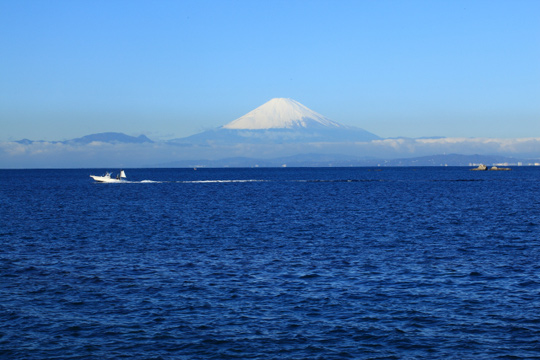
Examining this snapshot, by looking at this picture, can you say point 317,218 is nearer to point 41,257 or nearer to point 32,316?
point 41,257

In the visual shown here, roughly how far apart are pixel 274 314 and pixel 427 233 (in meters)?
32.2

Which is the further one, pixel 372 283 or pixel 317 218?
pixel 317 218

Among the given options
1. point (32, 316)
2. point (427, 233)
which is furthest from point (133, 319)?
point (427, 233)

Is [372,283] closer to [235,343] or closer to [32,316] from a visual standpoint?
[235,343]

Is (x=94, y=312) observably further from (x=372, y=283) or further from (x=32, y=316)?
(x=372, y=283)

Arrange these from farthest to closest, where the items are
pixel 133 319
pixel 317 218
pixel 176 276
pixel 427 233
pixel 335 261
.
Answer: pixel 317 218 → pixel 427 233 → pixel 335 261 → pixel 176 276 → pixel 133 319

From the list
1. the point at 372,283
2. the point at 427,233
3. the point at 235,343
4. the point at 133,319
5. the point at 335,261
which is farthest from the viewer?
the point at 427,233

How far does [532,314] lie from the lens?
2664cm

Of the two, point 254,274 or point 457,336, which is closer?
point 457,336

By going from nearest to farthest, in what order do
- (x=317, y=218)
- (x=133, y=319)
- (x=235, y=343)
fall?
1. (x=235, y=343)
2. (x=133, y=319)
3. (x=317, y=218)

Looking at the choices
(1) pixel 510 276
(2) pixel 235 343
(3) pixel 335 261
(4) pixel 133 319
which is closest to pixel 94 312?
(4) pixel 133 319

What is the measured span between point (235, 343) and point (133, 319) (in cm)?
534

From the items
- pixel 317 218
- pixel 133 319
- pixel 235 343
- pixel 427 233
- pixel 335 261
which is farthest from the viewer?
pixel 317 218

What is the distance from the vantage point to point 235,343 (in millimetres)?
23469
